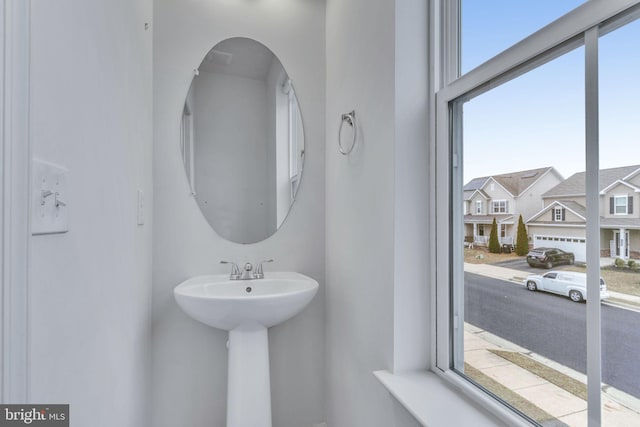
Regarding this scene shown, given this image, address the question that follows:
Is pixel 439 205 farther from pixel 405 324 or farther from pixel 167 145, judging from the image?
pixel 167 145

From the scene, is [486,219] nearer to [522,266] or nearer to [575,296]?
[522,266]

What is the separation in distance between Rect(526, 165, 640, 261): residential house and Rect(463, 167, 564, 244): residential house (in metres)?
0.04

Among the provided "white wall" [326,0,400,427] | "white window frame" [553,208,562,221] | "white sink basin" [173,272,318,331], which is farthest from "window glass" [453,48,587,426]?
"white sink basin" [173,272,318,331]

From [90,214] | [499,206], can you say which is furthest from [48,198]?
[499,206]

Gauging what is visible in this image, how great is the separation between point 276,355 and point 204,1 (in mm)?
1859

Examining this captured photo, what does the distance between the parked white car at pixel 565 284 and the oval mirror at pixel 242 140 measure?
1242mm

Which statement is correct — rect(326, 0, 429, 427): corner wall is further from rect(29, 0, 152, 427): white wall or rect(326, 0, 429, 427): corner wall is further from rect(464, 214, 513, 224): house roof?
rect(29, 0, 152, 427): white wall

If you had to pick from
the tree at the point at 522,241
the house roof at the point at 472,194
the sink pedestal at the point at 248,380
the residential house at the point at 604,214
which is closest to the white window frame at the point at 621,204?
the residential house at the point at 604,214

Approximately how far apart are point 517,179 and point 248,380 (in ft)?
4.35

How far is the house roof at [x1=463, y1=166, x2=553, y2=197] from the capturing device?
83 cm

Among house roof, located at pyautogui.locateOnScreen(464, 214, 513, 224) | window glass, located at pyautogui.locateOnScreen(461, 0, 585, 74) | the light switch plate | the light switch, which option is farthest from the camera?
the light switch

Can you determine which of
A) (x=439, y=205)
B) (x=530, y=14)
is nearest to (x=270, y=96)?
(x=439, y=205)

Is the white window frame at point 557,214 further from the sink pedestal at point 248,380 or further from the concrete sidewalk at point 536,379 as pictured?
the sink pedestal at point 248,380

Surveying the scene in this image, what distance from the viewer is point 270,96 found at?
1.85 metres
